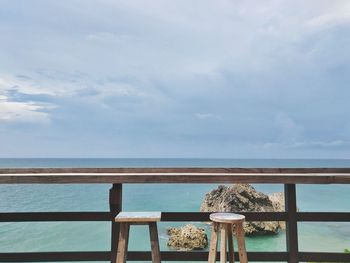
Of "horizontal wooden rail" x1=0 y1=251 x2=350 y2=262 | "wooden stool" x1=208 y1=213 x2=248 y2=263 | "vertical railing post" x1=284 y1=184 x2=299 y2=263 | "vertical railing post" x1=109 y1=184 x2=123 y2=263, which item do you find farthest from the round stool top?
"vertical railing post" x1=109 y1=184 x2=123 y2=263

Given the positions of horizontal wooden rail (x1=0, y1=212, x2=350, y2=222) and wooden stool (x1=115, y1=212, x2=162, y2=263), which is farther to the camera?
horizontal wooden rail (x1=0, y1=212, x2=350, y2=222)

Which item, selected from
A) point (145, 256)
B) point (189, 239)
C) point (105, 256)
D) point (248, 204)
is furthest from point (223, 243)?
point (248, 204)

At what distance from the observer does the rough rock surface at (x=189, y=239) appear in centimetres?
915

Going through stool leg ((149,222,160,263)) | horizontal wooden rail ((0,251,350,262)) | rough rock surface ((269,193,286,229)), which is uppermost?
stool leg ((149,222,160,263))

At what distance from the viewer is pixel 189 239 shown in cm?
939

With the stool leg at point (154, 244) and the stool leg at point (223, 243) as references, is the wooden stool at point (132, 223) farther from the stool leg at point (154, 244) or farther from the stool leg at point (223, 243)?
the stool leg at point (223, 243)

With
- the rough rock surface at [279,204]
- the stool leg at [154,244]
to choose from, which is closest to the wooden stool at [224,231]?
the stool leg at [154,244]

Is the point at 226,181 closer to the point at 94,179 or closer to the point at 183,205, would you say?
the point at 94,179

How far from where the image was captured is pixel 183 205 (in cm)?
2595

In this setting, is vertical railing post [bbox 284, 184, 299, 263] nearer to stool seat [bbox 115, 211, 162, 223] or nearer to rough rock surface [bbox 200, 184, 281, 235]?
stool seat [bbox 115, 211, 162, 223]

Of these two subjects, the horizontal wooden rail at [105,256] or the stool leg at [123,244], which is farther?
the horizontal wooden rail at [105,256]

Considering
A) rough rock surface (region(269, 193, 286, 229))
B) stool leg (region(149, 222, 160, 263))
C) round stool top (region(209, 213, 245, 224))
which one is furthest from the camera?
rough rock surface (region(269, 193, 286, 229))

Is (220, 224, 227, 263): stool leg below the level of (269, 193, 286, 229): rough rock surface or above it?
above

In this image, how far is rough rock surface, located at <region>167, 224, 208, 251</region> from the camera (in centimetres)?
915
